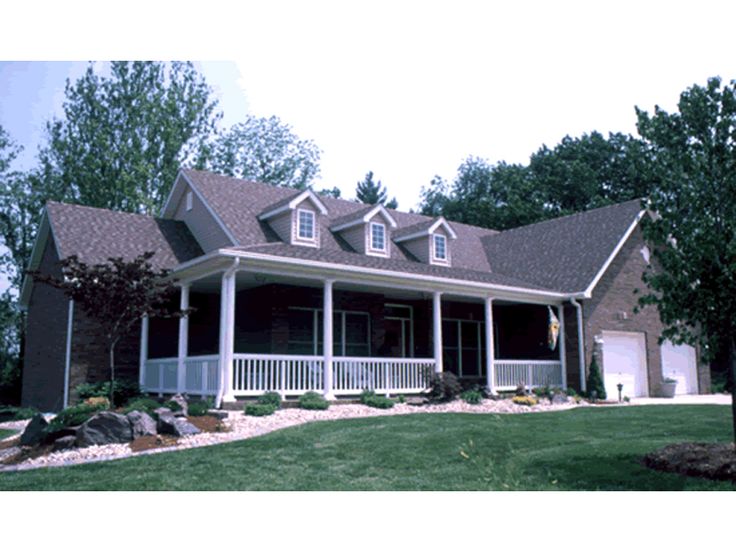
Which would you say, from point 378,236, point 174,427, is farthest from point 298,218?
point 174,427

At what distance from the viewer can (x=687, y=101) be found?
837 centimetres

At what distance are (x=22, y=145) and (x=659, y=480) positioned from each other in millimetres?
33140

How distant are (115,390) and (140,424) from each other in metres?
5.50

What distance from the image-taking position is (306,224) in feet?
60.4

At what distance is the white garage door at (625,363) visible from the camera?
20500mm

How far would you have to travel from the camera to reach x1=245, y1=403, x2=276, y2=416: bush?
12.9 m

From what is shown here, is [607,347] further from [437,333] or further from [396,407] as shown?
[396,407]

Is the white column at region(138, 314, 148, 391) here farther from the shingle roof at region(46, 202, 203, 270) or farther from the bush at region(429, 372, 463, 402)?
the bush at region(429, 372, 463, 402)

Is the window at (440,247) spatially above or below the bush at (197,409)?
above

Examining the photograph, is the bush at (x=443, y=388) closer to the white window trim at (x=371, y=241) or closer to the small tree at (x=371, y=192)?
the white window trim at (x=371, y=241)

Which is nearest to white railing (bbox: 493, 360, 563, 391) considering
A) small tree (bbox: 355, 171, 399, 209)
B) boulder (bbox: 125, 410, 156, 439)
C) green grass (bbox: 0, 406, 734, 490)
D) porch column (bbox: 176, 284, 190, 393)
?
green grass (bbox: 0, 406, 734, 490)

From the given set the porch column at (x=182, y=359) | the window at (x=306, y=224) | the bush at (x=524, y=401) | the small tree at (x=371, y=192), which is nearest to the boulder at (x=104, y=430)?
the porch column at (x=182, y=359)

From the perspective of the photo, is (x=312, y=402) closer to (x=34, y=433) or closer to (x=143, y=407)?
(x=143, y=407)

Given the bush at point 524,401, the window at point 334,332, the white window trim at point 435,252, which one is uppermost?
the white window trim at point 435,252
